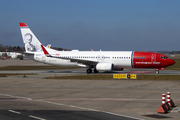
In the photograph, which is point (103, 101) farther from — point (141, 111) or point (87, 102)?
point (141, 111)

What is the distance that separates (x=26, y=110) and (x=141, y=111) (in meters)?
7.70

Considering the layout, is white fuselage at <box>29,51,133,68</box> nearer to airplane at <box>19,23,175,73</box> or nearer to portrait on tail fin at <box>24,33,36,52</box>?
airplane at <box>19,23,175,73</box>

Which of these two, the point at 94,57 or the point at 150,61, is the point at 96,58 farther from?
the point at 150,61

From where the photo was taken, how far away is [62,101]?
1867 centimetres

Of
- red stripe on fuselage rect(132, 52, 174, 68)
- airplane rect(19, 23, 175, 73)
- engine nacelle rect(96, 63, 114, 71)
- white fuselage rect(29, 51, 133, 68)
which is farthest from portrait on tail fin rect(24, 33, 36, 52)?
red stripe on fuselage rect(132, 52, 174, 68)

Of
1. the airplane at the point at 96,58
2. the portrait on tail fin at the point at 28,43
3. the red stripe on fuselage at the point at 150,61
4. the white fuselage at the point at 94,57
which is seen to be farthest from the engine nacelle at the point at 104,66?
the portrait on tail fin at the point at 28,43

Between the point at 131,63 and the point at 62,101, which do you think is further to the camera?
the point at 131,63

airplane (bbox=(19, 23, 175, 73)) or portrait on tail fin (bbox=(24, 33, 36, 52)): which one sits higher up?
portrait on tail fin (bbox=(24, 33, 36, 52))

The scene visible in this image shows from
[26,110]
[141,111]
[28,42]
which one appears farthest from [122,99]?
[28,42]

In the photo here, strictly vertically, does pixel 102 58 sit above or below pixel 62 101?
above

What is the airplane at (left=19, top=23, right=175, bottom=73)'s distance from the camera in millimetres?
42688

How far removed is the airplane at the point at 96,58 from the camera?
140 ft

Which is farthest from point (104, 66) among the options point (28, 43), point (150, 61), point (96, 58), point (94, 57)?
point (28, 43)

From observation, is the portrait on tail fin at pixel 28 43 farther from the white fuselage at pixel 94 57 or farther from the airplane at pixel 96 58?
the white fuselage at pixel 94 57
